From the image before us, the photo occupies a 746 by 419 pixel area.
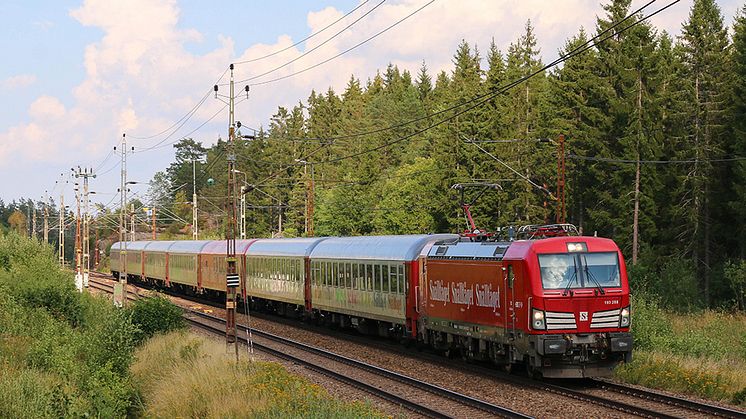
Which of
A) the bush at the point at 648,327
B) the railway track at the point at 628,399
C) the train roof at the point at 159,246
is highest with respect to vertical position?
the train roof at the point at 159,246

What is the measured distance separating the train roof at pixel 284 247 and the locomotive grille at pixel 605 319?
19.1 meters

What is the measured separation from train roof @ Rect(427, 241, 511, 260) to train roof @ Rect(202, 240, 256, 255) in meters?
24.1

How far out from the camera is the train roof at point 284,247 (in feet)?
126

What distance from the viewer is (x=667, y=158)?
56.2 meters

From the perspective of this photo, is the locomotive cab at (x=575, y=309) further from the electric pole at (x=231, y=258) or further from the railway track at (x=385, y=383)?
the electric pole at (x=231, y=258)

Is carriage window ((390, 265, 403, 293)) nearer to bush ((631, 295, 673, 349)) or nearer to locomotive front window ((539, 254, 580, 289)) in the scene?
bush ((631, 295, 673, 349))

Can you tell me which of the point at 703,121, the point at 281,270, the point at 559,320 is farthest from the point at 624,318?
the point at 703,121

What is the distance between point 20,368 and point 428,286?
12.5m

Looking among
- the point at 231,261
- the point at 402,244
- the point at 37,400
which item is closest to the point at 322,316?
the point at 402,244

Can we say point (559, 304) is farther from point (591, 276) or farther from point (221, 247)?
point (221, 247)

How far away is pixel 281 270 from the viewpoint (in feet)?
134

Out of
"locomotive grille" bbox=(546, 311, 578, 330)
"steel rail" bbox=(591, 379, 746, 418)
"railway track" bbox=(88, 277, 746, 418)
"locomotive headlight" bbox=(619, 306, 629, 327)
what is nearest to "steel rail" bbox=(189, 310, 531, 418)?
"railway track" bbox=(88, 277, 746, 418)

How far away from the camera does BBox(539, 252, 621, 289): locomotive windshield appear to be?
1997cm

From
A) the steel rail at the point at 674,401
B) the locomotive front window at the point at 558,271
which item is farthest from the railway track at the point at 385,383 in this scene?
the locomotive front window at the point at 558,271
